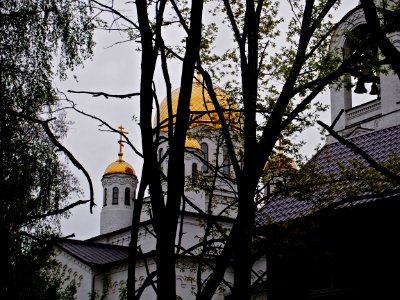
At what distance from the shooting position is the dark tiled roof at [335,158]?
15719mm

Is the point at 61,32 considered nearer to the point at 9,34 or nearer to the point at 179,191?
the point at 9,34

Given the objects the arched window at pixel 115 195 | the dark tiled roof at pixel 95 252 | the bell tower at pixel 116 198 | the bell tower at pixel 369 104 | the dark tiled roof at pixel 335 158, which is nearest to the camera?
the dark tiled roof at pixel 335 158

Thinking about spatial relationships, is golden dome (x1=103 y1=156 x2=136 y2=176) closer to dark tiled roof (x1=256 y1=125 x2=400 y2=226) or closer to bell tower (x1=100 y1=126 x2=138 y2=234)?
bell tower (x1=100 y1=126 x2=138 y2=234)

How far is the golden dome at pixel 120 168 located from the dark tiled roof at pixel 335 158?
94.3 feet

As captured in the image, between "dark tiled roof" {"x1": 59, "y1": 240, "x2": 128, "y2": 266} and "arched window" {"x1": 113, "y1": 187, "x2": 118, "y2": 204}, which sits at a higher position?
"arched window" {"x1": 113, "y1": 187, "x2": 118, "y2": 204}

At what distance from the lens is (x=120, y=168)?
45.8 metres

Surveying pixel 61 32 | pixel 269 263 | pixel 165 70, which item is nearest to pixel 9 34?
pixel 61 32

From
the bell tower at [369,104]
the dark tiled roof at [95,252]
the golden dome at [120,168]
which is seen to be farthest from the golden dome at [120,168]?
the bell tower at [369,104]

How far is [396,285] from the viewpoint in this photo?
13.5 meters

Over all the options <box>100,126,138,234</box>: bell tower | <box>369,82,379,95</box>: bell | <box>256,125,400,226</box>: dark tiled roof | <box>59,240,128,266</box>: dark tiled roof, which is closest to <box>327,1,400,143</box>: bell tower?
<box>369,82,379,95</box>: bell

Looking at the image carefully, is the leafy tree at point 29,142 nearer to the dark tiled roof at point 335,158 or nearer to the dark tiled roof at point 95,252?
the dark tiled roof at point 335,158

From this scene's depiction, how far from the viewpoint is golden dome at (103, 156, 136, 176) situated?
149 ft

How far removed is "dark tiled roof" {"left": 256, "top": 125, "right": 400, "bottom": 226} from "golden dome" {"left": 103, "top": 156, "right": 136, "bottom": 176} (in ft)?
94.3

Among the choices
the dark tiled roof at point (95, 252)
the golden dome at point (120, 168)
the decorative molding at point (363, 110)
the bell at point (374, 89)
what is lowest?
the dark tiled roof at point (95, 252)
